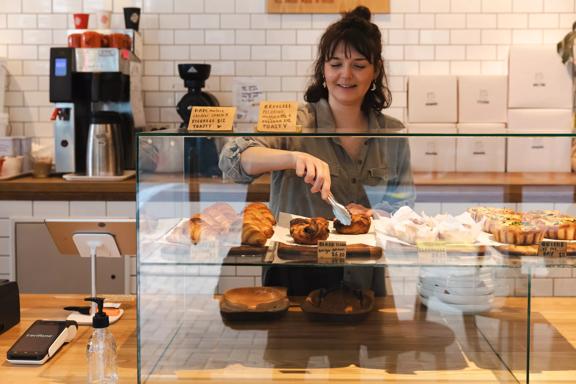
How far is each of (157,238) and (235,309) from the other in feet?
0.83

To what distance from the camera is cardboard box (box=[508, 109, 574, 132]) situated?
4301mm

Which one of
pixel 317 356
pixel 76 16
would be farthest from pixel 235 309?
pixel 76 16

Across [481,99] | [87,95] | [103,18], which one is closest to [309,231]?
[87,95]

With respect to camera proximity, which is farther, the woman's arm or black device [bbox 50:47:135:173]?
black device [bbox 50:47:135:173]

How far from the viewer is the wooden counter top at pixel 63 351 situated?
1798mm

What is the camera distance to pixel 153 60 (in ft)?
14.6

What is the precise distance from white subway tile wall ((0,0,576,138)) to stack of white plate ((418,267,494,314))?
2658 millimetres

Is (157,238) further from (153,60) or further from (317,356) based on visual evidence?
(153,60)

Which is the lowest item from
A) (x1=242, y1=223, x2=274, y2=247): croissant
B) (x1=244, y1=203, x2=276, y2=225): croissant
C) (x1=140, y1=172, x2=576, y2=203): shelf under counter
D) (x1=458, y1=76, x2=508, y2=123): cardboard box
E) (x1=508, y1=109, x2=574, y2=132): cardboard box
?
(x1=242, y1=223, x2=274, y2=247): croissant

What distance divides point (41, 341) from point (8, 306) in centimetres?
27

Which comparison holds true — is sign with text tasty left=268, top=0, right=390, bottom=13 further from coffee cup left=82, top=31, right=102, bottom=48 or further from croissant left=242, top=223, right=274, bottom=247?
croissant left=242, top=223, right=274, bottom=247

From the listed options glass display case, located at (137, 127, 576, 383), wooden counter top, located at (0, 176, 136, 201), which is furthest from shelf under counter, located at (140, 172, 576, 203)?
wooden counter top, located at (0, 176, 136, 201)

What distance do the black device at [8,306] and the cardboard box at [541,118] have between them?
2.96 m

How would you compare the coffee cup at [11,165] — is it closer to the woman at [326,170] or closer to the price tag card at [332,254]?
the woman at [326,170]
